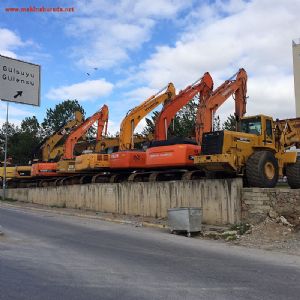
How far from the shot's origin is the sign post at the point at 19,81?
13.8 meters

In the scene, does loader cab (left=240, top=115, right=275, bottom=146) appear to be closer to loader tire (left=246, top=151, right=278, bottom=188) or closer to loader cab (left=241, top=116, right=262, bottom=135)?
loader cab (left=241, top=116, right=262, bottom=135)

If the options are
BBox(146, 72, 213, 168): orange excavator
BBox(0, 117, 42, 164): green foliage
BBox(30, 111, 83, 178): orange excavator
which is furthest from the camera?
BBox(0, 117, 42, 164): green foliage

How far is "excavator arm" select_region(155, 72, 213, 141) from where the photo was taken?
83.8 ft

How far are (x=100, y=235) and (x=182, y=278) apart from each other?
7.14 metres

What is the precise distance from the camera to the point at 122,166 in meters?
25.7

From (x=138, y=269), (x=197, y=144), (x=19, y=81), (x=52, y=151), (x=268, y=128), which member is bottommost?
(x=138, y=269)

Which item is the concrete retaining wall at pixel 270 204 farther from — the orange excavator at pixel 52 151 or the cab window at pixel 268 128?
the orange excavator at pixel 52 151

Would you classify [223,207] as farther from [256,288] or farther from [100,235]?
[256,288]

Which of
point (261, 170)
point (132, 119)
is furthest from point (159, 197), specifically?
point (132, 119)

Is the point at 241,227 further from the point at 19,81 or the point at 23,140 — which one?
the point at 23,140

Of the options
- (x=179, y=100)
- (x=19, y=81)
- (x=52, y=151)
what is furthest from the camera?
(x=52, y=151)

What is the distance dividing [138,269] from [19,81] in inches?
301

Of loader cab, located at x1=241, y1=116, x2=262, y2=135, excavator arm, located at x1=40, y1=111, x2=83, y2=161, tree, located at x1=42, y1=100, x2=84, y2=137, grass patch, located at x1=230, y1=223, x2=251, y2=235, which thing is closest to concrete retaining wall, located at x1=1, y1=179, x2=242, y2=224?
grass patch, located at x1=230, y1=223, x2=251, y2=235

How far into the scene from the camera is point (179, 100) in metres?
25.7
